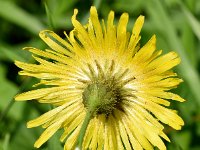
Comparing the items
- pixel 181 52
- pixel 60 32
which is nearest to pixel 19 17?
pixel 60 32

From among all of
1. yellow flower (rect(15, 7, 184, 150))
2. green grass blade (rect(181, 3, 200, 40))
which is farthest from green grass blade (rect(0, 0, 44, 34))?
yellow flower (rect(15, 7, 184, 150))

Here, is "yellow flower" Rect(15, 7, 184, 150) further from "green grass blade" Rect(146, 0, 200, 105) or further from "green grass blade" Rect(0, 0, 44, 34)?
"green grass blade" Rect(0, 0, 44, 34)

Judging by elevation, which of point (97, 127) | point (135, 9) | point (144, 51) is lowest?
point (97, 127)

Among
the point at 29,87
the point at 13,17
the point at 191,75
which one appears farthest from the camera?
the point at 13,17

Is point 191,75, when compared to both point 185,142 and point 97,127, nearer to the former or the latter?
point 185,142

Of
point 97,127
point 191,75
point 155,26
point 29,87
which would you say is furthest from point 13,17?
point 97,127

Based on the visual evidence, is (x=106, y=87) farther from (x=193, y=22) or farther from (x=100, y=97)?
(x=193, y=22)
